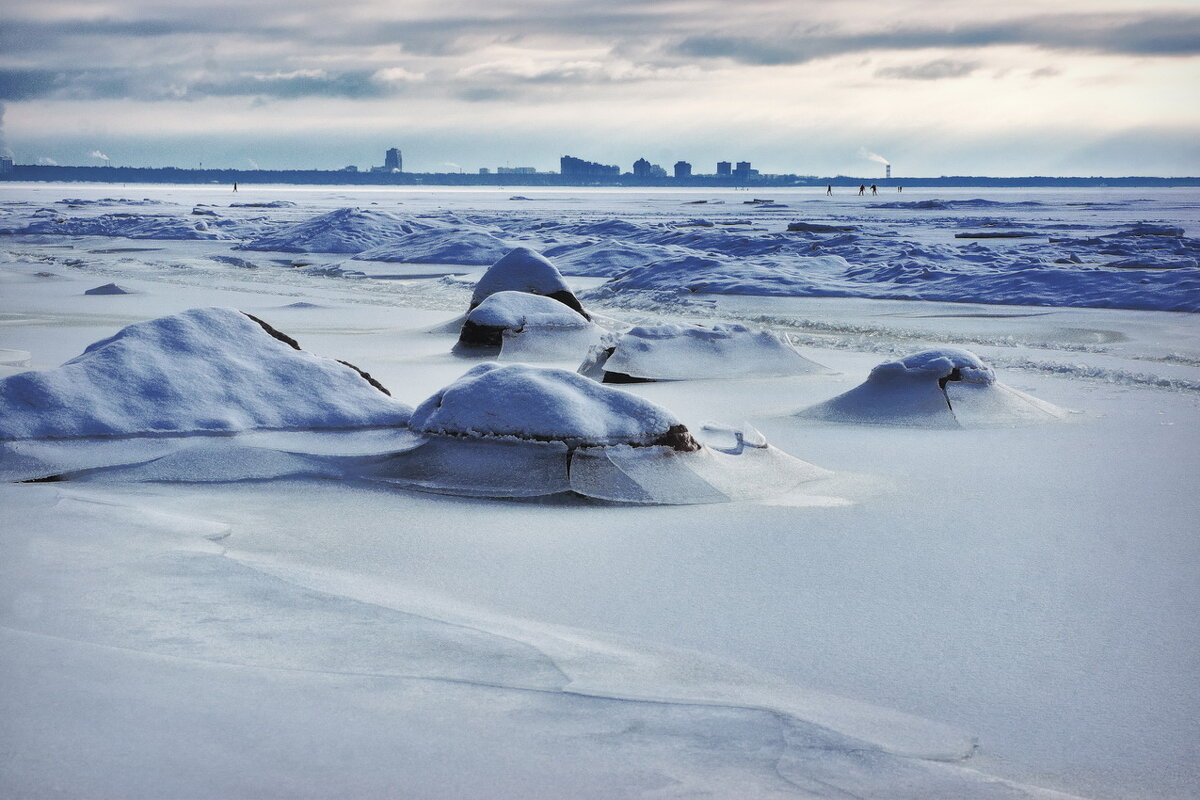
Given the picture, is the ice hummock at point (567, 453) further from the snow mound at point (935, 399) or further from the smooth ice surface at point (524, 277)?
the smooth ice surface at point (524, 277)

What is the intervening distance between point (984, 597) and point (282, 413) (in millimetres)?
2334

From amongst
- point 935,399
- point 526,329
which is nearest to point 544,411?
point 935,399

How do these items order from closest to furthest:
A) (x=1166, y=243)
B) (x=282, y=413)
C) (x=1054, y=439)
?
(x=282, y=413) → (x=1054, y=439) → (x=1166, y=243)

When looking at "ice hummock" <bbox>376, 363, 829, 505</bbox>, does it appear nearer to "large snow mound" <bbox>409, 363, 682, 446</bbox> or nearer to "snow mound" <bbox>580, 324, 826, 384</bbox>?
"large snow mound" <bbox>409, 363, 682, 446</bbox>

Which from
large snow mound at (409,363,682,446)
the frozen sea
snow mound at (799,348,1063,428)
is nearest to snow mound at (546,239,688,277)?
snow mound at (799,348,1063,428)

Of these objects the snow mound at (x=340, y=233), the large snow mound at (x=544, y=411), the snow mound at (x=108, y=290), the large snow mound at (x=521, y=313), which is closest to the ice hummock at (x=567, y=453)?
the large snow mound at (x=544, y=411)

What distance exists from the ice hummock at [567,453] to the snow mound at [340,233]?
1546 centimetres

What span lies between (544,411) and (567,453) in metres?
0.16

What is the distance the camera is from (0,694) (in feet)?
5.78

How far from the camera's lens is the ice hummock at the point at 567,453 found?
320 centimetres

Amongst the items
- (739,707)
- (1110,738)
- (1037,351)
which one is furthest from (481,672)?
(1037,351)

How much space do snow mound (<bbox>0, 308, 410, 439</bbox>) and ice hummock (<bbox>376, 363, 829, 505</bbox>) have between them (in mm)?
412

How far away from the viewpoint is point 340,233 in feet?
62.3

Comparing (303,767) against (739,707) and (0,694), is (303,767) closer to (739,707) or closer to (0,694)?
(0,694)
